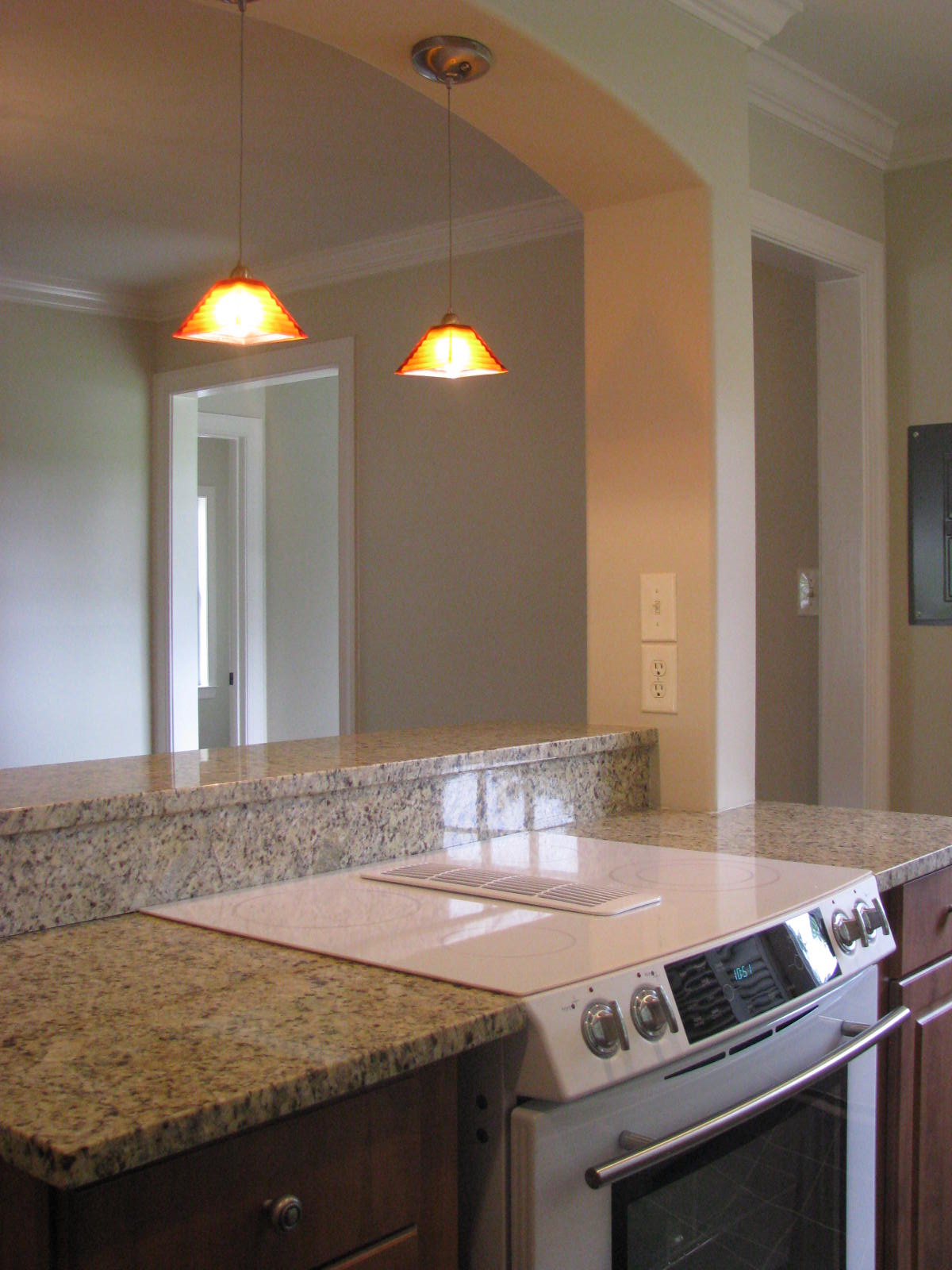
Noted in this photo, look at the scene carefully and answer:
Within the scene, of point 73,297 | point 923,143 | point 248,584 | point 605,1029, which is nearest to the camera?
point 605,1029

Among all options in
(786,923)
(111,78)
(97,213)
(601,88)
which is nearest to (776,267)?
(601,88)

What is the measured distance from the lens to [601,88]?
76.3 inches

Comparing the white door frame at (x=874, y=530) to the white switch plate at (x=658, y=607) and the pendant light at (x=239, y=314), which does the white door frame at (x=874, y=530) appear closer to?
the white switch plate at (x=658, y=607)

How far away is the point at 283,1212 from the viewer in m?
0.97

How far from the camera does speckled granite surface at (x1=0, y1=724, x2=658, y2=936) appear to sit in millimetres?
1349

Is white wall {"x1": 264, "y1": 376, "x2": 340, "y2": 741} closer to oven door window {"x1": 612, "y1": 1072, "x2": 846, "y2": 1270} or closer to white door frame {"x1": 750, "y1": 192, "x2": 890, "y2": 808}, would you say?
white door frame {"x1": 750, "y1": 192, "x2": 890, "y2": 808}

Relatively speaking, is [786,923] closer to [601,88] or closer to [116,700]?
[601,88]

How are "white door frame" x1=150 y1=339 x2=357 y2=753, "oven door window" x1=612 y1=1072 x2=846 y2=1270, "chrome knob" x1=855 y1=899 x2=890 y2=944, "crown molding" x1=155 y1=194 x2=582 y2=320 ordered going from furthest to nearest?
"white door frame" x1=150 y1=339 x2=357 y2=753 → "crown molding" x1=155 y1=194 x2=582 y2=320 → "chrome knob" x1=855 y1=899 x2=890 y2=944 → "oven door window" x1=612 y1=1072 x2=846 y2=1270

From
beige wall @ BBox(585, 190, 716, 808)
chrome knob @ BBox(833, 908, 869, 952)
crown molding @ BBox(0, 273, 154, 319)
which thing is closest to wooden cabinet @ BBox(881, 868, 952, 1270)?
chrome knob @ BBox(833, 908, 869, 952)

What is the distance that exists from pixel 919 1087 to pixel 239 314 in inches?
63.7

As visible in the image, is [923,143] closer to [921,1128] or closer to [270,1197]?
[921,1128]

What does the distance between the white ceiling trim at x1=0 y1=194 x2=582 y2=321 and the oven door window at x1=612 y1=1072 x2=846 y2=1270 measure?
2709mm

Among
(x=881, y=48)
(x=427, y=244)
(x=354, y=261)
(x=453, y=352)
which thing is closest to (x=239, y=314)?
(x=453, y=352)

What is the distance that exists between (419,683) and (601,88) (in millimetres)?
2367
